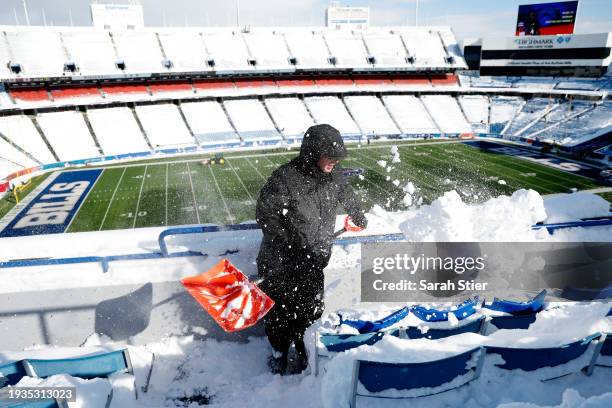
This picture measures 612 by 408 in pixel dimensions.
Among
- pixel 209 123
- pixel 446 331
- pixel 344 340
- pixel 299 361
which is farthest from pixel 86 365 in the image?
pixel 209 123

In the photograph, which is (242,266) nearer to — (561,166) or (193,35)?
(561,166)

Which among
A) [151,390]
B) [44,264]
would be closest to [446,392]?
[151,390]

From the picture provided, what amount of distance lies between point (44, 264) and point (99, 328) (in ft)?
2.76

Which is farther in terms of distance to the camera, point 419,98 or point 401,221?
point 419,98

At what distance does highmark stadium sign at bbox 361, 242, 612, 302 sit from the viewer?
4754 mm

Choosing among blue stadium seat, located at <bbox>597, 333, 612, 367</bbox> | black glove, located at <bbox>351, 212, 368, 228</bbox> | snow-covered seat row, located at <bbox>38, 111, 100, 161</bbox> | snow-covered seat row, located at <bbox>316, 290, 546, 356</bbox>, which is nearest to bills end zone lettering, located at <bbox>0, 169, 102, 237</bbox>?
snow-covered seat row, located at <bbox>38, 111, 100, 161</bbox>

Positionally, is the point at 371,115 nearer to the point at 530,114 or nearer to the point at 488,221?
the point at 530,114

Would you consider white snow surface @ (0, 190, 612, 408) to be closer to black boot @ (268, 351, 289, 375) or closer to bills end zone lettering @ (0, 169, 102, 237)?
black boot @ (268, 351, 289, 375)

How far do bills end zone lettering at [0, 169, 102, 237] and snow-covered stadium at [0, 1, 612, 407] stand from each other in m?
0.15

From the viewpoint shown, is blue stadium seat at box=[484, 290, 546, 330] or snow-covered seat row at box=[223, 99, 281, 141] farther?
snow-covered seat row at box=[223, 99, 281, 141]

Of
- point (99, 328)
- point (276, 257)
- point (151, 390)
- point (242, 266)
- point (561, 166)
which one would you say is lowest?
point (561, 166)

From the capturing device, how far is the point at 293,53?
35.1 meters

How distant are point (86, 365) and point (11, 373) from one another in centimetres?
51

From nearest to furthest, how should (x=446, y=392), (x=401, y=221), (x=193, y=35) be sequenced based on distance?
(x=446, y=392) → (x=401, y=221) → (x=193, y=35)
